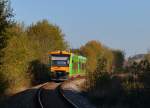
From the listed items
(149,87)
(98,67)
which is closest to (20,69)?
(98,67)

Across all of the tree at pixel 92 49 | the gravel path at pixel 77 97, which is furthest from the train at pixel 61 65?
the tree at pixel 92 49

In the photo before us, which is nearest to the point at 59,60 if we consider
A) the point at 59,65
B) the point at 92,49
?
the point at 59,65

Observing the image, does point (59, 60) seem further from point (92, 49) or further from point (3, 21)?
point (92, 49)

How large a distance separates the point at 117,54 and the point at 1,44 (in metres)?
104

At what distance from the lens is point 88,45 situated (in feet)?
440

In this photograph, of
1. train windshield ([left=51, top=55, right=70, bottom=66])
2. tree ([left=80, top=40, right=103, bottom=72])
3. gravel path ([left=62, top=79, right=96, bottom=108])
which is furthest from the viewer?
tree ([left=80, top=40, right=103, bottom=72])

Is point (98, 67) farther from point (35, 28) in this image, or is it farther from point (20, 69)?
point (35, 28)

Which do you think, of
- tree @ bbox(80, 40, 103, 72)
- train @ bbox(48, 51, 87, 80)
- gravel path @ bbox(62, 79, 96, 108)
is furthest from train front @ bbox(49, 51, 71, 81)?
tree @ bbox(80, 40, 103, 72)

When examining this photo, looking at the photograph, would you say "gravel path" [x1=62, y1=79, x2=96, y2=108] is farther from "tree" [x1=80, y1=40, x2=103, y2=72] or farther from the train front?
"tree" [x1=80, y1=40, x2=103, y2=72]

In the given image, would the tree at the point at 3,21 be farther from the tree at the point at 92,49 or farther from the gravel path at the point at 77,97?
the tree at the point at 92,49

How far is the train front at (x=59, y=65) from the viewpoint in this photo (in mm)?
50844

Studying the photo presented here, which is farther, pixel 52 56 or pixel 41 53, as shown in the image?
pixel 41 53

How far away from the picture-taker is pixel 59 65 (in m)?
51.4

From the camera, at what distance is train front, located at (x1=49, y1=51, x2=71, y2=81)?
50.8m
